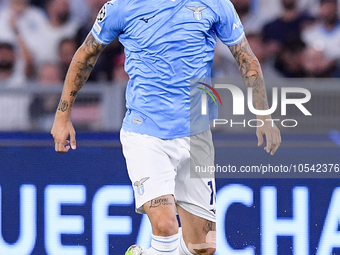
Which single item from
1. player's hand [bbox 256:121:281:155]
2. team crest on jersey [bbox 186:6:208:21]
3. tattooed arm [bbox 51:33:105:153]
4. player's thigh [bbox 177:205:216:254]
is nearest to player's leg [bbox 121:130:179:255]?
player's thigh [bbox 177:205:216:254]

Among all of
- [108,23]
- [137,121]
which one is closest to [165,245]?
[137,121]

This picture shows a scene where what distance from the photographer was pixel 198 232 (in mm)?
3744

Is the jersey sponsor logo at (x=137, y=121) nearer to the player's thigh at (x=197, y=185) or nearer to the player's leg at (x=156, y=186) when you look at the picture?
the player's leg at (x=156, y=186)

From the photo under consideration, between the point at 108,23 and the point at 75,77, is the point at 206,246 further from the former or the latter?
the point at 108,23

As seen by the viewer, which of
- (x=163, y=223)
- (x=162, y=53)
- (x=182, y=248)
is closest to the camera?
(x=163, y=223)

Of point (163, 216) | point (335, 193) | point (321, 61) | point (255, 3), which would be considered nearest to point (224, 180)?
point (335, 193)

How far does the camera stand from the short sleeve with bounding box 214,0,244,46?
355 cm

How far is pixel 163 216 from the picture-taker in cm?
329

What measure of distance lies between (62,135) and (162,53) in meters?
0.81

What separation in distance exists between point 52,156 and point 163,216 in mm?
1400

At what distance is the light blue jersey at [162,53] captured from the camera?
Answer: 3418 mm

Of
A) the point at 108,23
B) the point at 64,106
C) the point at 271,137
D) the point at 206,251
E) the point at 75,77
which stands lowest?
the point at 206,251

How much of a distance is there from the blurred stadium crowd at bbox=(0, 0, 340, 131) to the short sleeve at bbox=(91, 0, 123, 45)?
215 cm

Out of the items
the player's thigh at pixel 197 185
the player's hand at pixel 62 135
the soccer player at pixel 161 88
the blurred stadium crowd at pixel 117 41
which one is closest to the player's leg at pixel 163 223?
the soccer player at pixel 161 88
